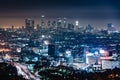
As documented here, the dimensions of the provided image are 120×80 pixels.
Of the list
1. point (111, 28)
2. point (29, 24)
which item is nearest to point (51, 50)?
point (111, 28)

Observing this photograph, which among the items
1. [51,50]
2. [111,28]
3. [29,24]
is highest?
[29,24]

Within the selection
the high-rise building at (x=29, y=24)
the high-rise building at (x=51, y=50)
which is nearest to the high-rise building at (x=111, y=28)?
the high-rise building at (x=29, y=24)

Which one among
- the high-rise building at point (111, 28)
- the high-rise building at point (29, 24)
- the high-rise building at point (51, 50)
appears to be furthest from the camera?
the high-rise building at point (29, 24)

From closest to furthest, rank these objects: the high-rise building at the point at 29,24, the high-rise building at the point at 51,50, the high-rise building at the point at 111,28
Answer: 1. the high-rise building at the point at 51,50
2. the high-rise building at the point at 111,28
3. the high-rise building at the point at 29,24

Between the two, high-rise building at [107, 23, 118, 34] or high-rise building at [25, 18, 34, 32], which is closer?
high-rise building at [107, 23, 118, 34]

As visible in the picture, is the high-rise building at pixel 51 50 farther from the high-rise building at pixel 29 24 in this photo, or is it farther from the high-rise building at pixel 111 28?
the high-rise building at pixel 29 24

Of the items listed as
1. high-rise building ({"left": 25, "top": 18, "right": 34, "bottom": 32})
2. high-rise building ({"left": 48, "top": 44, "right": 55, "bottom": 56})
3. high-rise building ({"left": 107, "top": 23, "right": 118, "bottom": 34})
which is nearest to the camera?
high-rise building ({"left": 48, "top": 44, "right": 55, "bottom": 56})

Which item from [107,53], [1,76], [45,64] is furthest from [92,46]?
[1,76]

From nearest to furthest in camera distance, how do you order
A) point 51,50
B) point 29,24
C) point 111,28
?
point 51,50 → point 111,28 → point 29,24

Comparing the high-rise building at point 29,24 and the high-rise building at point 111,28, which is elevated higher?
the high-rise building at point 29,24

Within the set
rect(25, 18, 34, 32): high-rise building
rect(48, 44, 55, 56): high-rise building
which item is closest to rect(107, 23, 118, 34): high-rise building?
rect(25, 18, 34, 32): high-rise building

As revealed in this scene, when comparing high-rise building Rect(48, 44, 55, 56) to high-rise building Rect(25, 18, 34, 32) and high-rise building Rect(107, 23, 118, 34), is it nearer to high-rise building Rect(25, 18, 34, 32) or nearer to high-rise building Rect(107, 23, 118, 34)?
high-rise building Rect(107, 23, 118, 34)

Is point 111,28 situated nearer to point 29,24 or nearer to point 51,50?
point 29,24
